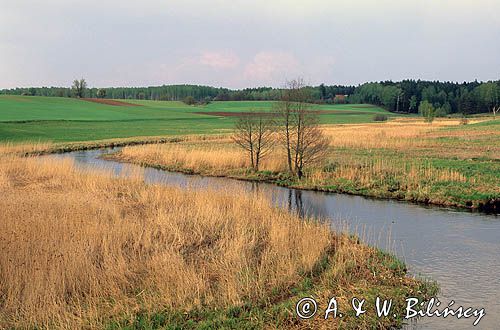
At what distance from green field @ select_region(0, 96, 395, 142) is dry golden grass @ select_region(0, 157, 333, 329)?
3208cm

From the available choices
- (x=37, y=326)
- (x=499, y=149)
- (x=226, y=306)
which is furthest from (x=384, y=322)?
(x=499, y=149)

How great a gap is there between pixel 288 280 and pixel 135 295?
2934 millimetres

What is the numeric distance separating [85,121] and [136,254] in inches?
2802

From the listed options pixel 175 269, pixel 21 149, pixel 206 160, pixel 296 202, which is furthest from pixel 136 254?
pixel 21 149

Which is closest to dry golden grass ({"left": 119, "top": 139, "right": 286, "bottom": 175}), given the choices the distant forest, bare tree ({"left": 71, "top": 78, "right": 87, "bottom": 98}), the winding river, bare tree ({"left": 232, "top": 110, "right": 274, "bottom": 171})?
bare tree ({"left": 232, "top": 110, "right": 274, "bottom": 171})

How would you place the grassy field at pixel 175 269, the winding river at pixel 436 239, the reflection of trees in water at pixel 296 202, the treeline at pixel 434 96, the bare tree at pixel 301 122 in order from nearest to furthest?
1. the grassy field at pixel 175 269
2. the winding river at pixel 436 239
3. the reflection of trees in water at pixel 296 202
4. the bare tree at pixel 301 122
5. the treeline at pixel 434 96

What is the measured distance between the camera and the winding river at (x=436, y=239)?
30.1ft

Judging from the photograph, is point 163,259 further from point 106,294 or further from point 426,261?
point 426,261

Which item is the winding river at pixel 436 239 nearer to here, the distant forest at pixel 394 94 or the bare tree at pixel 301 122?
the bare tree at pixel 301 122

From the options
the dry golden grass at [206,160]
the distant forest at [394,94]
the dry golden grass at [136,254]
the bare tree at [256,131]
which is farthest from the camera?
the distant forest at [394,94]

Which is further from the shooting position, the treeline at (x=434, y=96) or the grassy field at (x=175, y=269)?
the treeline at (x=434, y=96)

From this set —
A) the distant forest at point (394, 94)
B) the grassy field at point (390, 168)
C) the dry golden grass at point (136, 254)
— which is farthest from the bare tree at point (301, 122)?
the distant forest at point (394, 94)

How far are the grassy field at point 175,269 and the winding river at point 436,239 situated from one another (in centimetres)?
84

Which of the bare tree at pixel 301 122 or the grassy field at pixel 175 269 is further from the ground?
the bare tree at pixel 301 122
